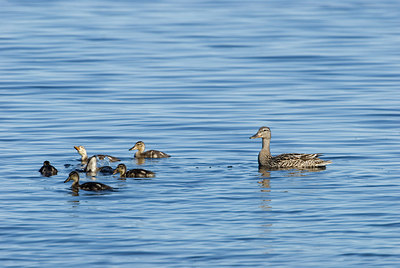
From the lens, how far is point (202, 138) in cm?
2039

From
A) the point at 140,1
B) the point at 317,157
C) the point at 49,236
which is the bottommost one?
the point at 49,236

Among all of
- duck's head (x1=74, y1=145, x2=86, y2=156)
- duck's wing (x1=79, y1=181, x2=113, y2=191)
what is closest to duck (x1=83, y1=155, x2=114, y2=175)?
duck's head (x1=74, y1=145, x2=86, y2=156)

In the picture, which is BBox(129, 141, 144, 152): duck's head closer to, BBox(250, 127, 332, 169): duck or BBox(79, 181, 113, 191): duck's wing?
BBox(250, 127, 332, 169): duck

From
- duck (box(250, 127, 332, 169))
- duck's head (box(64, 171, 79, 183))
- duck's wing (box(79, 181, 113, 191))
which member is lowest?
duck's wing (box(79, 181, 113, 191))

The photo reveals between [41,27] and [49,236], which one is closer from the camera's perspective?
[49,236]

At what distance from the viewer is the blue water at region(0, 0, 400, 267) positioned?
41.3 feet

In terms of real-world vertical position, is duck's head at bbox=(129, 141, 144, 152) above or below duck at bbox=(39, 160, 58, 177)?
above

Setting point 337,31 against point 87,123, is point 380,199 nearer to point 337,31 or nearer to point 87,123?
point 87,123

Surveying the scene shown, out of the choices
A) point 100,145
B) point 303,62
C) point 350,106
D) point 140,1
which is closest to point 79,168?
point 100,145

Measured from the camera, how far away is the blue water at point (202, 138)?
12586 mm

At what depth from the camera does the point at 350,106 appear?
2428 centimetres

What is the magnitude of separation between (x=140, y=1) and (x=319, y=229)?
44.5 metres

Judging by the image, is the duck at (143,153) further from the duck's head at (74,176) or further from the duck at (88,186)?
the duck at (88,186)

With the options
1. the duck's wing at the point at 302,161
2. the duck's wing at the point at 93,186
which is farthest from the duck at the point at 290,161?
the duck's wing at the point at 93,186
